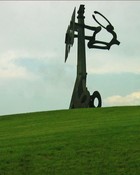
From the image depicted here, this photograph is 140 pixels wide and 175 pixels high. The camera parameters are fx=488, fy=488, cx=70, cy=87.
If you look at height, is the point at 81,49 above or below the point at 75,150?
above

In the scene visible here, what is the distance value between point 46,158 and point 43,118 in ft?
30.7

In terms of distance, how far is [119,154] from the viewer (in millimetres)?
11430

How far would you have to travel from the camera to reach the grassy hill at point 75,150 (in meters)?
10.7

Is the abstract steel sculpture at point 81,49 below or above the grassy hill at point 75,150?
above

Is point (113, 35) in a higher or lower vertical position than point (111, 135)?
higher

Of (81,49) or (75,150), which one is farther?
(81,49)

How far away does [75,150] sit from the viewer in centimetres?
1196

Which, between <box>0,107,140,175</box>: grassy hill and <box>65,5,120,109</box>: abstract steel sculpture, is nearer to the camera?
<box>0,107,140,175</box>: grassy hill

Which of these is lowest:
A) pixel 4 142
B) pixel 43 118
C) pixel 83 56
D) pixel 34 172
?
pixel 34 172

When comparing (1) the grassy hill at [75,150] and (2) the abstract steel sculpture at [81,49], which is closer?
(1) the grassy hill at [75,150]

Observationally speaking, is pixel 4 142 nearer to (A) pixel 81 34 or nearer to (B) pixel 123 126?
(B) pixel 123 126

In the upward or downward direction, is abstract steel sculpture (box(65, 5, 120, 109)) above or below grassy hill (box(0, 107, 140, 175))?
above

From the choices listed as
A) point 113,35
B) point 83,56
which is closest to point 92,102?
Result: point 83,56

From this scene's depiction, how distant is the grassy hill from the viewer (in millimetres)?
10664
